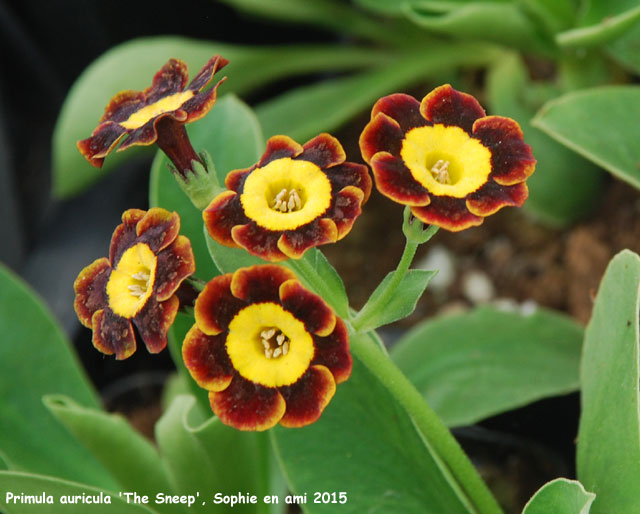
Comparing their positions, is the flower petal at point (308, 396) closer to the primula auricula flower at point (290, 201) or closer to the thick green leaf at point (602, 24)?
the primula auricula flower at point (290, 201)

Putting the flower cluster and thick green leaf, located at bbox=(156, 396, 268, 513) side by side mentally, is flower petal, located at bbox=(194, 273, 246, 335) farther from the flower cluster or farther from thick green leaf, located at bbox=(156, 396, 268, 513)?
thick green leaf, located at bbox=(156, 396, 268, 513)

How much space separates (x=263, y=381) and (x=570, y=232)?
835 mm

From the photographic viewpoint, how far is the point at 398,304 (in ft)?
1.70

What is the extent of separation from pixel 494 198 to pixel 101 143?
25cm

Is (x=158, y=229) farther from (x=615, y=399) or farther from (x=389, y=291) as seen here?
(x=615, y=399)

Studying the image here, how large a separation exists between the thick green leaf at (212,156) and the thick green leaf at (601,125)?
0.88ft

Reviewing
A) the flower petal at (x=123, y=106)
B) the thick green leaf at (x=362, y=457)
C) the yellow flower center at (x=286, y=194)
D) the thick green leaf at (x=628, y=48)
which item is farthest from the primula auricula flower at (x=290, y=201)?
the thick green leaf at (x=628, y=48)

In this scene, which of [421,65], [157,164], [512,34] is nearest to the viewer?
[157,164]

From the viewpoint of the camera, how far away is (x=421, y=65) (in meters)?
1.19

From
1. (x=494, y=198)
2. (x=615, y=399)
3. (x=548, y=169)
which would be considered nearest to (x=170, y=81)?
(x=494, y=198)

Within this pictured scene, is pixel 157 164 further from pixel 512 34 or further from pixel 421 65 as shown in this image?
pixel 421 65

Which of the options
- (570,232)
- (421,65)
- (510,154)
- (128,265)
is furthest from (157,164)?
(570,232)

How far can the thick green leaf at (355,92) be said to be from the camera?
3.77 ft

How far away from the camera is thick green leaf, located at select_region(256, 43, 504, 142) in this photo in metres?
1.15
